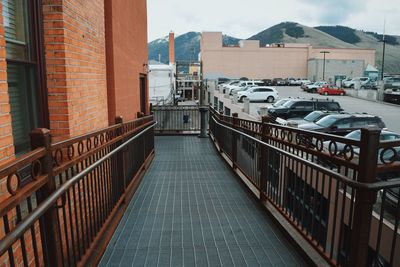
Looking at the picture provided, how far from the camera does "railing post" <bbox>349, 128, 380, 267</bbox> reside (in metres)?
2.30

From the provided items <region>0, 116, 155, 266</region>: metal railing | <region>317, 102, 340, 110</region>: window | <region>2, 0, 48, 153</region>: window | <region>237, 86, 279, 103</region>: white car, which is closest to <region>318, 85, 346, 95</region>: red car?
<region>237, 86, 279, 103</region>: white car

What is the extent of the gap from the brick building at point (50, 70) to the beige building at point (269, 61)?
69009 millimetres

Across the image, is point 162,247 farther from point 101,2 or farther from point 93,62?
point 101,2

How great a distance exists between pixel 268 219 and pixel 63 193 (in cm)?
290

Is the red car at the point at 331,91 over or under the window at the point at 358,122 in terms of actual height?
over

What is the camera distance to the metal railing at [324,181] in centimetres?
237

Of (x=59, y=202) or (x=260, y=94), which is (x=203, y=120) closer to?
(x=59, y=202)

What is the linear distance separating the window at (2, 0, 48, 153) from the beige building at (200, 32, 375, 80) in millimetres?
70314

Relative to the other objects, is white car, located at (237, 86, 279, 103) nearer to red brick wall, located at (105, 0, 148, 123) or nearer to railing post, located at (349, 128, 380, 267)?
red brick wall, located at (105, 0, 148, 123)

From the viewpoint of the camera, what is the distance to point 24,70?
11.1ft

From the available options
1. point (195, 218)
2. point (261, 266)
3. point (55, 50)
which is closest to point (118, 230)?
point (195, 218)

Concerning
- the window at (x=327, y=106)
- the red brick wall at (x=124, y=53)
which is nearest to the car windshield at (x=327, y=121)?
Answer: the window at (x=327, y=106)

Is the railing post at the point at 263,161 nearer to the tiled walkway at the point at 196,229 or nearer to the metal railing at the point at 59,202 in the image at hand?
the tiled walkway at the point at 196,229

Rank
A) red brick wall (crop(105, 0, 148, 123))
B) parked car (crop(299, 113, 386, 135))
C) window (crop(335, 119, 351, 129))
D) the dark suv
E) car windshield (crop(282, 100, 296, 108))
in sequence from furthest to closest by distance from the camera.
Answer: car windshield (crop(282, 100, 296, 108)), the dark suv, window (crop(335, 119, 351, 129)), parked car (crop(299, 113, 386, 135)), red brick wall (crop(105, 0, 148, 123))
